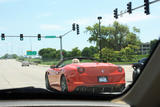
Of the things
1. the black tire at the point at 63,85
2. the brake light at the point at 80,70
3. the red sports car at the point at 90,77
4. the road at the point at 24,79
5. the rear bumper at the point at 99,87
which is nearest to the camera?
the rear bumper at the point at 99,87

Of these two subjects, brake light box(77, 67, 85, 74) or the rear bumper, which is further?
brake light box(77, 67, 85, 74)

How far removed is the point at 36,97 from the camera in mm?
2980

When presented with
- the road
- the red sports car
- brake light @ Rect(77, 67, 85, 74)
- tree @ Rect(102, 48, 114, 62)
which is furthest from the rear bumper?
tree @ Rect(102, 48, 114, 62)

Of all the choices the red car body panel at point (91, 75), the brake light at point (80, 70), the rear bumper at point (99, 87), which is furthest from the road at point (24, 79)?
the brake light at point (80, 70)

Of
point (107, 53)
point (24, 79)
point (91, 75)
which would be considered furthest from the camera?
point (24, 79)

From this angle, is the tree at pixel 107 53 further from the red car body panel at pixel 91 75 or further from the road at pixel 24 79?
the red car body panel at pixel 91 75

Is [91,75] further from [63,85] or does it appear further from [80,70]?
[63,85]

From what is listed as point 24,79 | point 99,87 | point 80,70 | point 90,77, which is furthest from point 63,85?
point 24,79

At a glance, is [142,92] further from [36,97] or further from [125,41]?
[125,41]

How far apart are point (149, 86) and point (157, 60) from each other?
26 cm

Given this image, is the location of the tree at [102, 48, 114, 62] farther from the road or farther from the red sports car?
the red sports car

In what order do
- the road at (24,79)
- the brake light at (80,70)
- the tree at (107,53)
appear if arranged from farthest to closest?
the tree at (107,53) → the road at (24,79) → the brake light at (80,70)

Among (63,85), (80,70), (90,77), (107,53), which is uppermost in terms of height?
(107,53)

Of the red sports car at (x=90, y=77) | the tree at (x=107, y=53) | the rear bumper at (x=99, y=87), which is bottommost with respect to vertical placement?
the rear bumper at (x=99, y=87)
